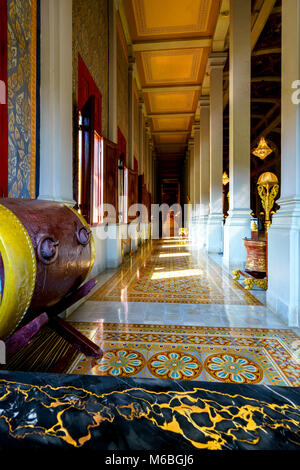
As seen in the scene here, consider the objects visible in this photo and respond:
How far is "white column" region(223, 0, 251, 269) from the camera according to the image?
5797mm

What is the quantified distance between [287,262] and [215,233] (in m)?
6.17

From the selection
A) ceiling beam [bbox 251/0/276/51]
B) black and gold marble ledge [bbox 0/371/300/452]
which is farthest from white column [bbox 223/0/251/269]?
black and gold marble ledge [bbox 0/371/300/452]

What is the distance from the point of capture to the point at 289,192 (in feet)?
9.82

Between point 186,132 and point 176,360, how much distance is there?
17.5 meters

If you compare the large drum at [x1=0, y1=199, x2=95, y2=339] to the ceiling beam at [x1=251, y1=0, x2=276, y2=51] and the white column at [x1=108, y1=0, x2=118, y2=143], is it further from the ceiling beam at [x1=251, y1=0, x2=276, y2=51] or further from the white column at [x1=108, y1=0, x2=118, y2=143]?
the ceiling beam at [x1=251, y1=0, x2=276, y2=51]

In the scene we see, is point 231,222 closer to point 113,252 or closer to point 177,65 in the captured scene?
point 113,252

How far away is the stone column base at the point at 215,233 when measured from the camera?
29.3 ft

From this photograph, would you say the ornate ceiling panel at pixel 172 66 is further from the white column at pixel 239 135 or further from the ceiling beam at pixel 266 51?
the white column at pixel 239 135

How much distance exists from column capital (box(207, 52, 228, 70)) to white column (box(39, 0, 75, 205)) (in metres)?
6.76

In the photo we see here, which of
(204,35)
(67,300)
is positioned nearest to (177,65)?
(204,35)

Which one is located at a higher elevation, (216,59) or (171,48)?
(171,48)

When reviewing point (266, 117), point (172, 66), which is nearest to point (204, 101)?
point (172, 66)

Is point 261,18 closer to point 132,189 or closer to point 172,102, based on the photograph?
point 132,189

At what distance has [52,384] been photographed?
905mm
